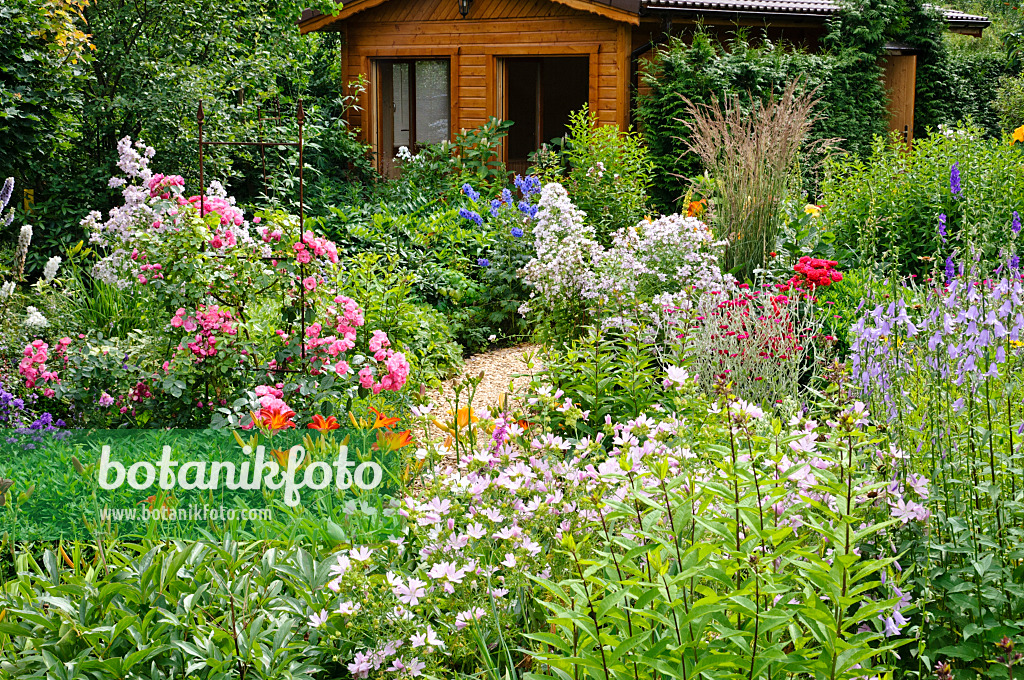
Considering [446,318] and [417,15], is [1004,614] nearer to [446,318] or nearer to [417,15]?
[446,318]

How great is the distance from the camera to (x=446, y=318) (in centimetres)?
681

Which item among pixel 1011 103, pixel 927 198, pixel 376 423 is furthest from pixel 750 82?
pixel 376 423

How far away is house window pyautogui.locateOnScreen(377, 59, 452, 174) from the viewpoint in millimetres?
13648

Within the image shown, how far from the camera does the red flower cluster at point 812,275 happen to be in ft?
17.5

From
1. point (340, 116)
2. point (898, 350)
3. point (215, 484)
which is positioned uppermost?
point (340, 116)

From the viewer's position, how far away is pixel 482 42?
12344 millimetres

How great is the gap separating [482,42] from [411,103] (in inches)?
77.7

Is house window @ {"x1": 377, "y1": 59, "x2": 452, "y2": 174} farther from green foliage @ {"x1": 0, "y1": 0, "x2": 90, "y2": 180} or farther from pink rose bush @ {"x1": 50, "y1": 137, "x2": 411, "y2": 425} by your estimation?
pink rose bush @ {"x1": 50, "y1": 137, "x2": 411, "y2": 425}

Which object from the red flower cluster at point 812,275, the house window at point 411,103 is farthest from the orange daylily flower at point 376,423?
the house window at point 411,103

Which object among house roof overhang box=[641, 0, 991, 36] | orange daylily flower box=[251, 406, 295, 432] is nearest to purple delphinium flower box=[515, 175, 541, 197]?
house roof overhang box=[641, 0, 991, 36]

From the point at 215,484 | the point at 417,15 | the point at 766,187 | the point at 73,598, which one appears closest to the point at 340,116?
the point at 417,15

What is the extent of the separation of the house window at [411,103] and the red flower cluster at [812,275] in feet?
28.9

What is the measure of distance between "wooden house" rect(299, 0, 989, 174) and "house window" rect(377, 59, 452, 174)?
1 centimetres

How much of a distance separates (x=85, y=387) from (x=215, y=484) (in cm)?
148
